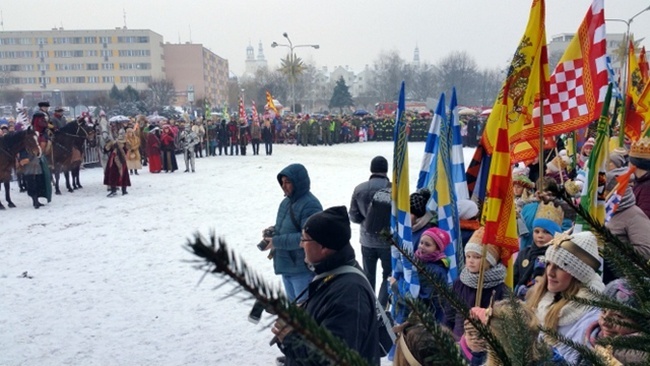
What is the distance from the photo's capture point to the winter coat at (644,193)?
16.3ft

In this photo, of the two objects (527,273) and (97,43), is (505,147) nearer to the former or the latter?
(527,273)

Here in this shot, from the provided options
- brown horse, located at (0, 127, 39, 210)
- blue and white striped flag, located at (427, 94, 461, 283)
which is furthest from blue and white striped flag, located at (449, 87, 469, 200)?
brown horse, located at (0, 127, 39, 210)

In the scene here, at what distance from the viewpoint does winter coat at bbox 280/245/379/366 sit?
262cm

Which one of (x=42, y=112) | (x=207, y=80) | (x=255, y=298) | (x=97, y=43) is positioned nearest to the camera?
(x=255, y=298)

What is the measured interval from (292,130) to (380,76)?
2309 inches

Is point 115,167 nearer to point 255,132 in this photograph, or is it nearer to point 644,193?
point 255,132

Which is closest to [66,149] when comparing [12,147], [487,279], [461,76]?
[12,147]

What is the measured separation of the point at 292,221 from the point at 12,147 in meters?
10.3

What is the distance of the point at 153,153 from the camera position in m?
19.2

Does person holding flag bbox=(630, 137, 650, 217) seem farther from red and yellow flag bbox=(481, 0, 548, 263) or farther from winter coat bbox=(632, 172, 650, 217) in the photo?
red and yellow flag bbox=(481, 0, 548, 263)

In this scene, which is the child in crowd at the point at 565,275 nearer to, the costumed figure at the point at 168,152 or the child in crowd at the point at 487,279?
the child in crowd at the point at 487,279

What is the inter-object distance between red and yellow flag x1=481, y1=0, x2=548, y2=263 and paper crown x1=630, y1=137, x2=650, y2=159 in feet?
3.69

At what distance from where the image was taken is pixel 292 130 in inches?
1339

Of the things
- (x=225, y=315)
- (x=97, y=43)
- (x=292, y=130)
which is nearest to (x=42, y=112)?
(x=225, y=315)
